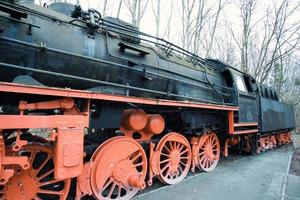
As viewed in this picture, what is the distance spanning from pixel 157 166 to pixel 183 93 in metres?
1.56

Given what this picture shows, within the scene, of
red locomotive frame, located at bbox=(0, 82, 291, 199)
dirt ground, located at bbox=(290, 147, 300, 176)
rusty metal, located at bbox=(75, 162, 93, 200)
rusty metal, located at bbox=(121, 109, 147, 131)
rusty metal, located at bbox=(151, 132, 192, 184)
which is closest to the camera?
red locomotive frame, located at bbox=(0, 82, 291, 199)

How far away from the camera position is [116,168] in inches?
157

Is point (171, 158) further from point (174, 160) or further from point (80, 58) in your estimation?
point (80, 58)

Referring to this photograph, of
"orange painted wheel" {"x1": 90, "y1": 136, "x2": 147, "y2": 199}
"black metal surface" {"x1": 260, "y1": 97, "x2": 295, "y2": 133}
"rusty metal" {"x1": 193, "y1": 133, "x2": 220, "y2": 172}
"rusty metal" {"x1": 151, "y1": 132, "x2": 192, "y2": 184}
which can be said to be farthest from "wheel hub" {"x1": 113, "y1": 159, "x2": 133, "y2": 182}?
"black metal surface" {"x1": 260, "y1": 97, "x2": 295, "y2": 133}

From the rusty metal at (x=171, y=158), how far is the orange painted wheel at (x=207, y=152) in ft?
1.92

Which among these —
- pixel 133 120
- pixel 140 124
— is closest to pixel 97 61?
pixel 133 120

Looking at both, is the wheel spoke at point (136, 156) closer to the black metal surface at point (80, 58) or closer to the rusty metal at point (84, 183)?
the rusty metal at point (84, 183)

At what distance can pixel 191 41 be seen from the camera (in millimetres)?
20531

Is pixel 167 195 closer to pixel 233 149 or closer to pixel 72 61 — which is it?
pixel 72 61

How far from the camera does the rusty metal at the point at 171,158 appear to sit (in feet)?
16.1

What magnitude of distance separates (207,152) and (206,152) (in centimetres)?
4

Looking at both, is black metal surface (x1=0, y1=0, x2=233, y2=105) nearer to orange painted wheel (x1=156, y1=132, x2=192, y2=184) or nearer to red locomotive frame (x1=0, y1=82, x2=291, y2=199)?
red locomotive frame (x1=0, y1=82, x2=291, y2=199)

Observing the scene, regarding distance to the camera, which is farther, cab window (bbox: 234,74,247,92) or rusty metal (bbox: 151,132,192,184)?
cab window (bbox: 234,74,247,92)

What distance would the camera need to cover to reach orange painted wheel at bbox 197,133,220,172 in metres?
6.09
